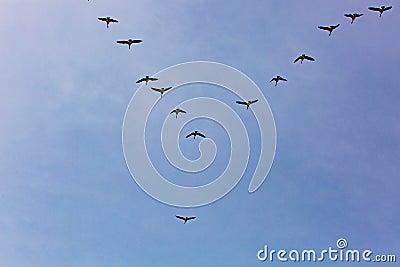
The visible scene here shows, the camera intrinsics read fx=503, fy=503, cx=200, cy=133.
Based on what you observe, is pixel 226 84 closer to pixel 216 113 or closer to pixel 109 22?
pixel 216 113

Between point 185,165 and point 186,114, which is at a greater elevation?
point 186,114

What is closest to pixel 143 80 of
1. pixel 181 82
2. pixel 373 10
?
pixel 181 82

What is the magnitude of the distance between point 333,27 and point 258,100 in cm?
395

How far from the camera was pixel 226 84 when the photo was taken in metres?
20.1

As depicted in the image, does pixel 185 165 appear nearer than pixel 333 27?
No

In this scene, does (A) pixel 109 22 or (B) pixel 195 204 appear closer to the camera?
(A) pixel 109 22

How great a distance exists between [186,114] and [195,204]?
3.70m

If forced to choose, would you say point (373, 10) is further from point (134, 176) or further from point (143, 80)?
point (134, 176)

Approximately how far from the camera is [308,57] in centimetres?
1927

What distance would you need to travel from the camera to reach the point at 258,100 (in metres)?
20.0

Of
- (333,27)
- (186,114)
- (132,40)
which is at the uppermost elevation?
(333,27)

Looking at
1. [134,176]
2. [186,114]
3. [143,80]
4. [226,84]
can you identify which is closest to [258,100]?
[226,84]

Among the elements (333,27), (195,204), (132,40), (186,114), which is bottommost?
(195,204)

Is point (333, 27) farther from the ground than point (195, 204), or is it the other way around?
point (333, 27)
